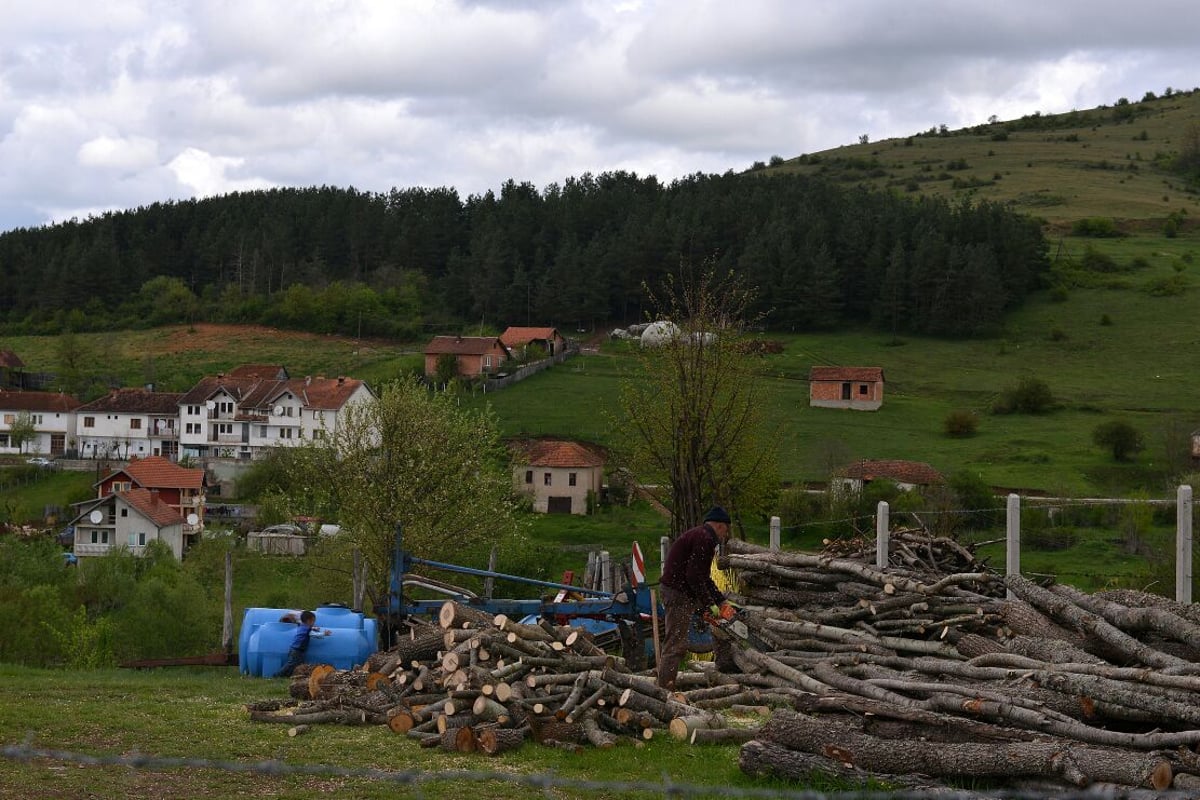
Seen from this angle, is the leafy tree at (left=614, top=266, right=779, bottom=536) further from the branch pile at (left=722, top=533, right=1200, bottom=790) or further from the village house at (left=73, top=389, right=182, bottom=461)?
the village house at (left=73, top=389, right=182, bottom=461)

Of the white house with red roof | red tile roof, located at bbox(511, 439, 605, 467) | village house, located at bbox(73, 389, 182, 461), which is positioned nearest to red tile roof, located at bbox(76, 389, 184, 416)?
village house, located at bbox(73, 389, 182, 461)

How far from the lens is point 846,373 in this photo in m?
74.2

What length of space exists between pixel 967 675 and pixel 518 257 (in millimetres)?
112446

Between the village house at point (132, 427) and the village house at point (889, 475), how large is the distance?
54.8 meters

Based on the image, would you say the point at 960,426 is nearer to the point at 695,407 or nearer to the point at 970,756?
the point at 695,407

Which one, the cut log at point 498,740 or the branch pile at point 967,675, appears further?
the cut log at point 498,740

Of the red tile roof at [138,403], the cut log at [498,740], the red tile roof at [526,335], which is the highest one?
the red tile roof at [526,335]

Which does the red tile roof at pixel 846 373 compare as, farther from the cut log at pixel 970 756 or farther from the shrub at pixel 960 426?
the cut log at pixel 970 756

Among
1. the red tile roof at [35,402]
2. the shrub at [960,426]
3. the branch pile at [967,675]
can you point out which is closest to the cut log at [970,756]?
the branch pile at [967,675]

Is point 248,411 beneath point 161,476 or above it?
above

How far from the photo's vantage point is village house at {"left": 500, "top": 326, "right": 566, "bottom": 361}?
93994 millimetres

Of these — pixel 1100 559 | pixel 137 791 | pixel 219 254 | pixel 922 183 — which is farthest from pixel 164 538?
pixel 922 183

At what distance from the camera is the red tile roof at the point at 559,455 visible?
201 feet

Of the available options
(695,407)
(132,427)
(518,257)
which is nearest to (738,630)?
(695,407)
